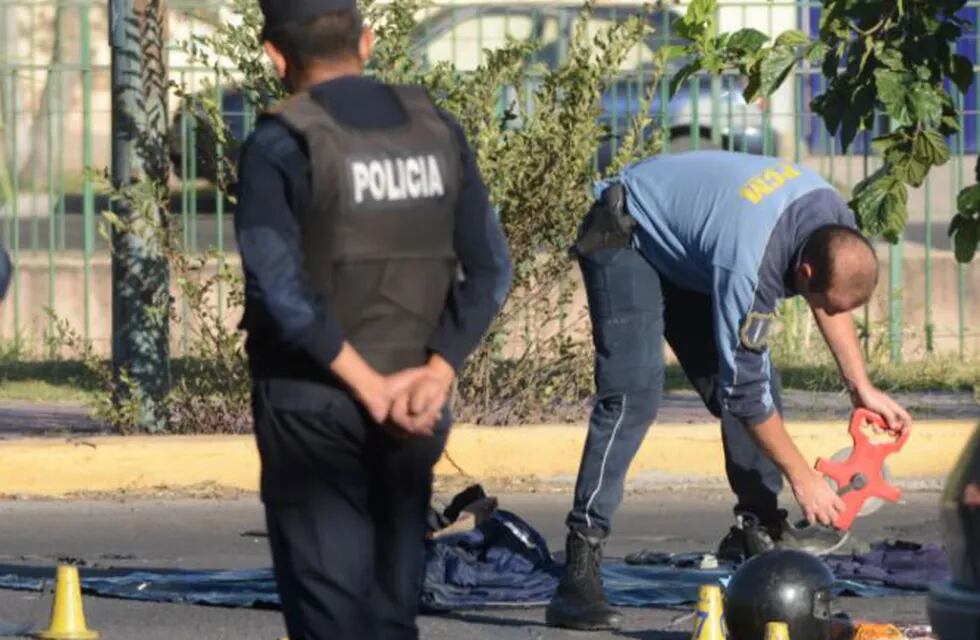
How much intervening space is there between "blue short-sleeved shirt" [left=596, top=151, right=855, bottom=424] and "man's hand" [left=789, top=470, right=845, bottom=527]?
0.21 metres

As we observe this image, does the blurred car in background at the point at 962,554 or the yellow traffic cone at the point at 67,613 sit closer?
the blurred car in background at the point at 962,554

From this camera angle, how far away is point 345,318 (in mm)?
→ 4137

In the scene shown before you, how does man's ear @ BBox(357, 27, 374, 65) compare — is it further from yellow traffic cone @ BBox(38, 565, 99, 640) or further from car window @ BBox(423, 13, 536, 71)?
car window @ BBox(423, 13, 536, 71)

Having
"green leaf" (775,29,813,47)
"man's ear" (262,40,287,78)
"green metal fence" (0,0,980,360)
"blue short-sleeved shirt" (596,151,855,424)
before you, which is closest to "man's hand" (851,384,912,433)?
"blue short-sleeved shirt" (596,151,855,424)

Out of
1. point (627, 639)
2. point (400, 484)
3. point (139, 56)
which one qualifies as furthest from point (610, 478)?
point (139, 56)

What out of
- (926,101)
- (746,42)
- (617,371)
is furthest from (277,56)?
(746,42)

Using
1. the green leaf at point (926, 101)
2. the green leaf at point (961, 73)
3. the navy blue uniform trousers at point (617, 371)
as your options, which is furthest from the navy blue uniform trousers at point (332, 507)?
the green leaf at point (961, 73)

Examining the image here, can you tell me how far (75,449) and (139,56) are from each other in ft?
6.02

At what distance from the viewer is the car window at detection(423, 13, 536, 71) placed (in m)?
11.5

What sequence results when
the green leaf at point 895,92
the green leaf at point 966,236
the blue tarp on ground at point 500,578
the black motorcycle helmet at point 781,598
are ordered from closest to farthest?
the black motorcycle helmet at point 781,598
the blue tarp on ground at point 500,578
the green leaf at point 895,92
the green leaf at point 966,236

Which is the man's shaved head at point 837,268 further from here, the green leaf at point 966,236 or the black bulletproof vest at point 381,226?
the black bulletproof vest at point 381,226

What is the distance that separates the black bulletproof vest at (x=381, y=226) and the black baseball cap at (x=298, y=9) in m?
0.14

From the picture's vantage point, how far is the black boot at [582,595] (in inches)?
255

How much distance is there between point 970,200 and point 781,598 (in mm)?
2541
